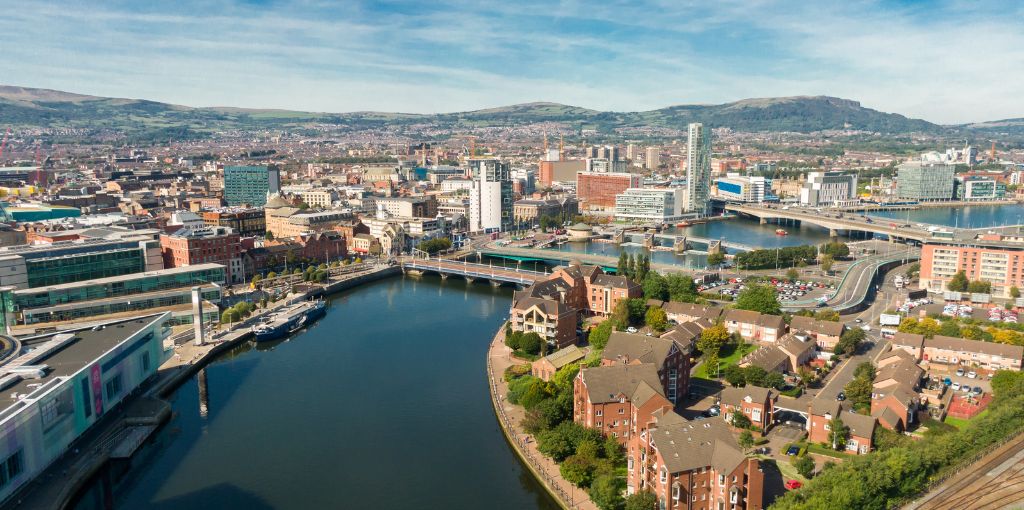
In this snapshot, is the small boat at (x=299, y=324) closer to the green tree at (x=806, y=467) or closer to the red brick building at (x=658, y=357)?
the red brick building at (x=658, y=357)

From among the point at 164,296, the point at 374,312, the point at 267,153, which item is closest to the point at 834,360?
the point at 374,312

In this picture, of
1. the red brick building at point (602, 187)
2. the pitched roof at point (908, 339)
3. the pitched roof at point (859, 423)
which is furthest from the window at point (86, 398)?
the red brick building at point (602, 187)

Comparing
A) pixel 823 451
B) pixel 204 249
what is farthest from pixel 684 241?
pixel 823 451

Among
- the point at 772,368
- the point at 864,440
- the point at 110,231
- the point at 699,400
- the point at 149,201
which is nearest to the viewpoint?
the point at 864,440

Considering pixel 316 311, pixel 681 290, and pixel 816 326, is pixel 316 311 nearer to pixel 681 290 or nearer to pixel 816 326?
pixel 681 290

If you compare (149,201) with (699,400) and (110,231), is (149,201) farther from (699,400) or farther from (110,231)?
(699,400)

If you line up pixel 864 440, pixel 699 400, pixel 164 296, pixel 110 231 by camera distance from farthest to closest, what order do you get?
pixel 110 231
pixel 164 296
pixel 699 400
pixel 864 440

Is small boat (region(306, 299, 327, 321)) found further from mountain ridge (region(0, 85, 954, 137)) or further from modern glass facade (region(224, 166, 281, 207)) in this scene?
mountain ridge (region(0, 85, 954, 137))
